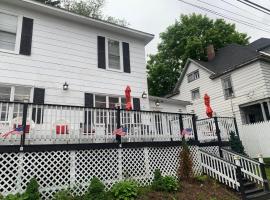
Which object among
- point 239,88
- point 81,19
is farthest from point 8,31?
point 239,88

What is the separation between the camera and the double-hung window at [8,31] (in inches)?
362

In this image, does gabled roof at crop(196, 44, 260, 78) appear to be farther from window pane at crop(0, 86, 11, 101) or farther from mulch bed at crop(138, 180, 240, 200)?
window pane at crop(0, 86, 11, 101)

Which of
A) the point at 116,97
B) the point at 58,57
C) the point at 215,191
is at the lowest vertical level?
the point at 215,191

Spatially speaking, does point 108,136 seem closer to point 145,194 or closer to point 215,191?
point 145,194

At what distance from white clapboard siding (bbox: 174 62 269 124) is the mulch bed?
9814 mm

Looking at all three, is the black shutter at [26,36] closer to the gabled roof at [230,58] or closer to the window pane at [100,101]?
the window pane at [100,101]

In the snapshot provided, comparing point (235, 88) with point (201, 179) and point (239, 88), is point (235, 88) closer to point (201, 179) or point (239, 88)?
point (239, 88)

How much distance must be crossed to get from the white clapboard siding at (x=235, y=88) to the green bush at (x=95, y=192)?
531 inches

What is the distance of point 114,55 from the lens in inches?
462

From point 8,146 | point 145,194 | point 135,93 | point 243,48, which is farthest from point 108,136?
point 243,48

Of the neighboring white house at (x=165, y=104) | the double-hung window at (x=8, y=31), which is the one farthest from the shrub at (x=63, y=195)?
the neighboring white house at (x=165, y=104)

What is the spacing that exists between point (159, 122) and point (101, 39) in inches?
201

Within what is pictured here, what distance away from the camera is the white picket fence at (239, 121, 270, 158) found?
47.4 feet

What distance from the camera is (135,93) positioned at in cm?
1163
